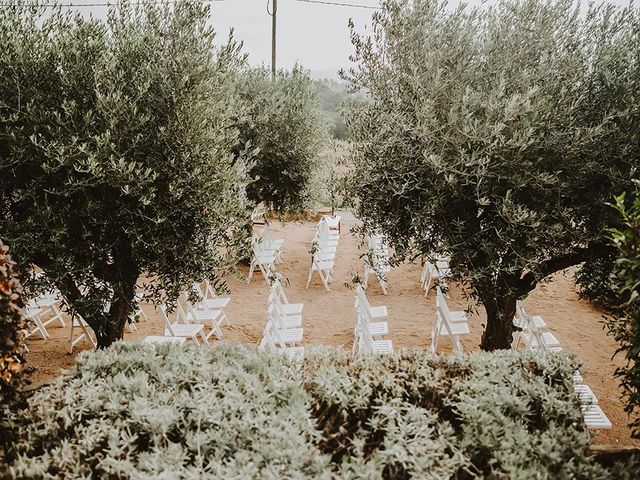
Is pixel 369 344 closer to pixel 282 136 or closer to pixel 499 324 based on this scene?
pixel 499 324

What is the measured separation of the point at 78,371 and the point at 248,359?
152cm

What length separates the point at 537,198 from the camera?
211 inches

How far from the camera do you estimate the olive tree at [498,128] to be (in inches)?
198

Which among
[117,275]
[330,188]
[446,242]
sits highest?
[330,188]

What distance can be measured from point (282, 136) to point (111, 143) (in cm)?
675

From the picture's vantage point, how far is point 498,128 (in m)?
4.68

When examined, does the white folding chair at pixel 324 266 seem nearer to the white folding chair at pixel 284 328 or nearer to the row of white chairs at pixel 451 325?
the white folding chair at pixel 284 328

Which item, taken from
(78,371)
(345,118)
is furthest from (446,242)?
(78,371)

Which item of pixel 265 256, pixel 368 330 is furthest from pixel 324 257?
pixel 368 330

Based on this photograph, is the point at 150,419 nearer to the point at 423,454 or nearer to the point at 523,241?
the point at 423,454

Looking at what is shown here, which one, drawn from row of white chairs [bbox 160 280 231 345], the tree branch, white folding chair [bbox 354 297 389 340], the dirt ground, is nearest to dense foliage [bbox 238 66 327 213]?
the dirt ground

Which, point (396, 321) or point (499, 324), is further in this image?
point (396, 321)

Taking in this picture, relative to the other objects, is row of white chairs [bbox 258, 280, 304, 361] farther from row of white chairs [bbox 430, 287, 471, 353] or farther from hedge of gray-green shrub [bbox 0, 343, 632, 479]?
hedge of gray-green shrub [bbox 0, 343, 632, 479]

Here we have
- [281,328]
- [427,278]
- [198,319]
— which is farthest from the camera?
[427,278]
